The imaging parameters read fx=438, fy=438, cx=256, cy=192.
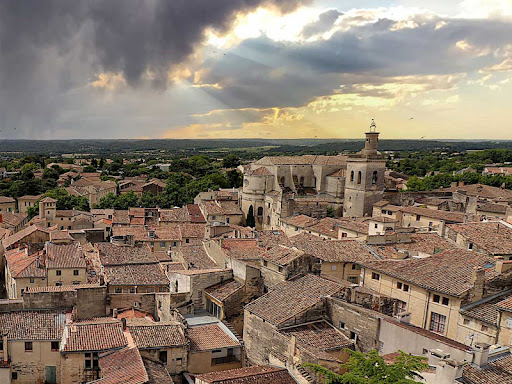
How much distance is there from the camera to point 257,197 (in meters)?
71.9

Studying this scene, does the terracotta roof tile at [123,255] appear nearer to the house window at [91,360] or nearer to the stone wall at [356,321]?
the house window at [91,360]

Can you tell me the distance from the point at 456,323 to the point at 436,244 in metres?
13.5

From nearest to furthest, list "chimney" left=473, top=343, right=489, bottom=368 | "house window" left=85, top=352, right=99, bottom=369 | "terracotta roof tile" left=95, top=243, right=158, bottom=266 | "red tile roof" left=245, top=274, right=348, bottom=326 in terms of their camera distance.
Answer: "chimney" left=473, top=343, right=489, bottom=368, "house window" left=85, top=352, right=99, bottom=369, "red tile roof" left=245, top=274, right=348, bottom=326, "terracotta roof tile" left=95, top=243, right=158, bottom=266

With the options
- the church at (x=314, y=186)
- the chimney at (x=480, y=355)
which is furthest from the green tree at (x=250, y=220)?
the chimney at (x=480, y=355)

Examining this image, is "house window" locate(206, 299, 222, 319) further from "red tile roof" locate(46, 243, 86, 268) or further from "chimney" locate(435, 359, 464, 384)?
"red tile roof" locate(46, 243, 86, 268)

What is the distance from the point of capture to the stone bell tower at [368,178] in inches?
2665

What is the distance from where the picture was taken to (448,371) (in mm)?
15242

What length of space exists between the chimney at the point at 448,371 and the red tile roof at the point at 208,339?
36.3ft

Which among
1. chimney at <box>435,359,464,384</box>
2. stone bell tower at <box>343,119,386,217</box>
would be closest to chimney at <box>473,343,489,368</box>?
chimney at <box>435,359,464,384</box>

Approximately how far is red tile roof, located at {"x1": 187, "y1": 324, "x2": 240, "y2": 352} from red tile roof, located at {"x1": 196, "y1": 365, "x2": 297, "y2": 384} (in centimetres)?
408

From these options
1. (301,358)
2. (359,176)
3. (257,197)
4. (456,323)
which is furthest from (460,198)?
(301,358)

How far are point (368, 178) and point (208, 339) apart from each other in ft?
162

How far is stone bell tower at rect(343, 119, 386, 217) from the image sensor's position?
67.7 metres

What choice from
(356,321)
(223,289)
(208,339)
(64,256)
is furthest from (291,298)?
(64,256)
